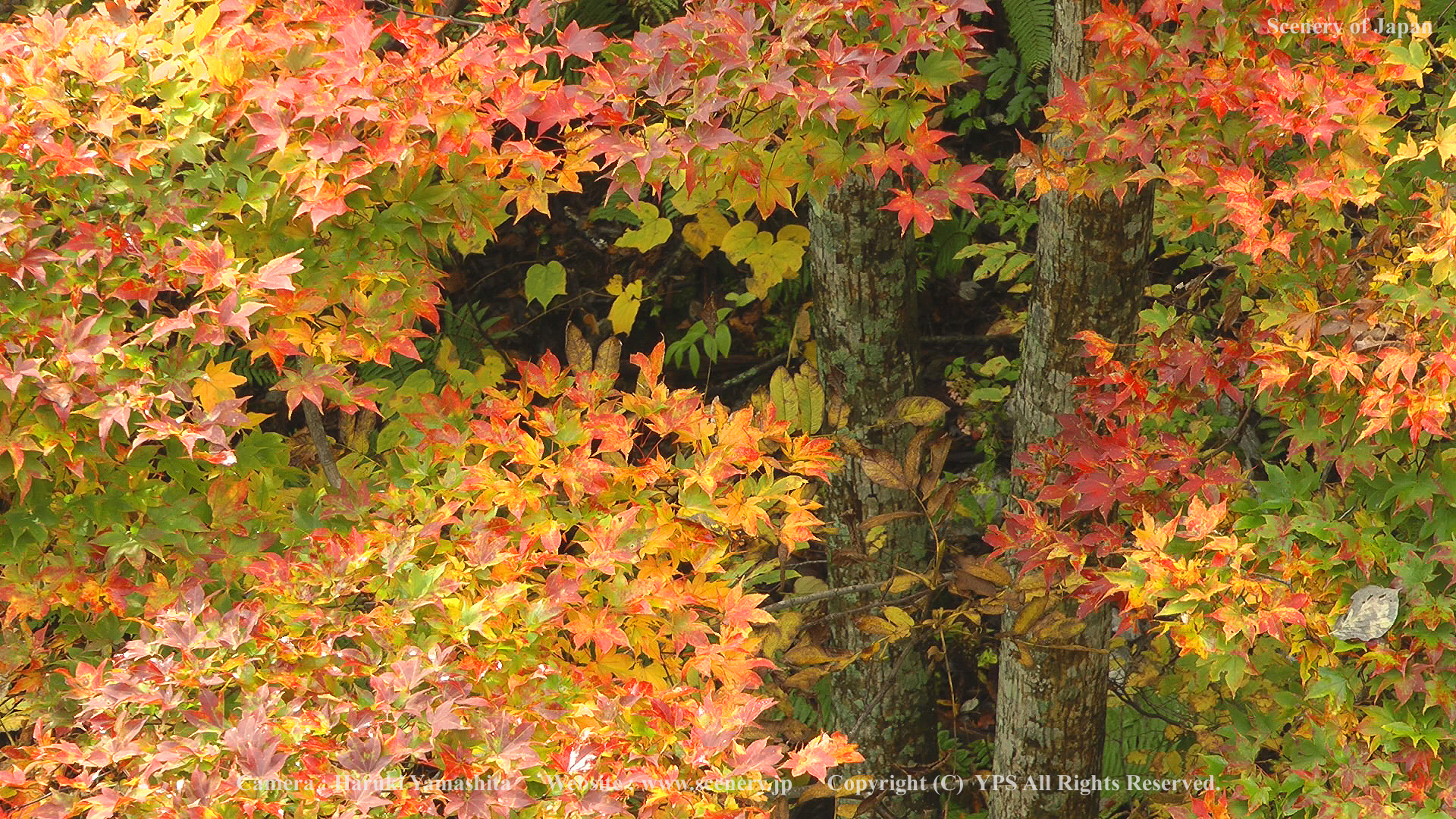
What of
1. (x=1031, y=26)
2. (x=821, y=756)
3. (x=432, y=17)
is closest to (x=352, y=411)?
(x=432, y=17)

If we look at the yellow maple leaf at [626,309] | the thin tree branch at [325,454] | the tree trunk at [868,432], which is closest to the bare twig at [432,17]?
the thin tree branch at [325,454]

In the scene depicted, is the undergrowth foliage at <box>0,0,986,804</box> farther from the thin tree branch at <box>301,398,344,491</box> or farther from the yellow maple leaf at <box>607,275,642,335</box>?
the yellow maple leaf at <box>607,275,642,335</box>

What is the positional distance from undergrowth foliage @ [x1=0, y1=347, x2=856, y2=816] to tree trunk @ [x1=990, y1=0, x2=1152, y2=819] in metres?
0.79

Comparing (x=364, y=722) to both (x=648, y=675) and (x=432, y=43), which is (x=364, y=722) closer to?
(x=648, y=675)

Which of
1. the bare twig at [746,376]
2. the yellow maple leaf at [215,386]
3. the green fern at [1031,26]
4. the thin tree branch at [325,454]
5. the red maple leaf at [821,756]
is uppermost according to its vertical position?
the green fern at [1031,26]

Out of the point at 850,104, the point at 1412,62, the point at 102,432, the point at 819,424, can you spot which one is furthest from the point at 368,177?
the point at 1412,62

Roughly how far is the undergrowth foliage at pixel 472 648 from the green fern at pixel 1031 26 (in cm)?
198

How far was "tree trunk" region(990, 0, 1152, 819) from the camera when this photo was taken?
279 cm

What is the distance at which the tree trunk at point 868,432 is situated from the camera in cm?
306

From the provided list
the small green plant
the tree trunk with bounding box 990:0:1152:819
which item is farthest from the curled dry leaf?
the small green plant

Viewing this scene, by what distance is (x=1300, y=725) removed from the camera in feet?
7.59

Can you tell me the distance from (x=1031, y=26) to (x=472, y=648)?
9.25 feet

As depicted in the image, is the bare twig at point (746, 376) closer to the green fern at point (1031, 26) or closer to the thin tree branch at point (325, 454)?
the green fern at point (1031, 26)

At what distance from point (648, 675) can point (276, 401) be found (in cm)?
208
